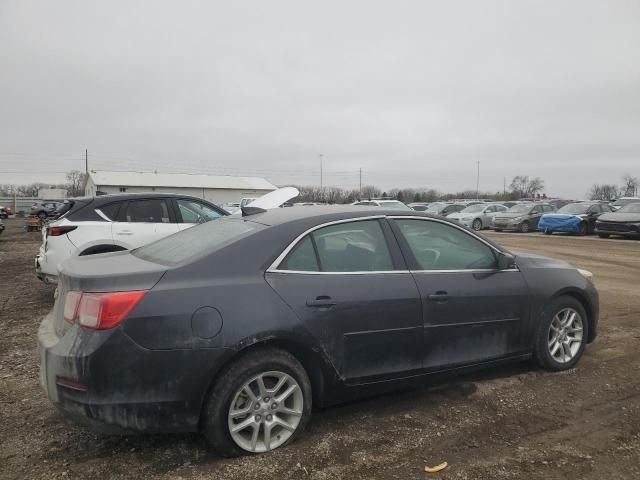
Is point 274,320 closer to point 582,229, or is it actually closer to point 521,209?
point 582,229

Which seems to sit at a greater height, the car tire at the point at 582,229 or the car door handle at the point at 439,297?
the car door handle at the point at 439,297

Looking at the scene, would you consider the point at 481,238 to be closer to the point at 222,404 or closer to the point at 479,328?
the point at 479,328

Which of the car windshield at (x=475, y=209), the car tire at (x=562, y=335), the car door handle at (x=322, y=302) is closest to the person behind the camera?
the car door handle at (x=322, y=302)

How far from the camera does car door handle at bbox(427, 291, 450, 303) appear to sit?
3699mm

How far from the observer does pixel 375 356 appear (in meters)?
3.46

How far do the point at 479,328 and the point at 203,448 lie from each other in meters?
2.22

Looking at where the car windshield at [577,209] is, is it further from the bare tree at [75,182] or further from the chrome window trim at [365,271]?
the bare tree at [75,182]

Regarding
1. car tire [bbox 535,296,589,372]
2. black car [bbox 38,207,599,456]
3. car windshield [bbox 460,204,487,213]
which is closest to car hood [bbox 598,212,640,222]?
car windshield [bbox 460,204,487,213]

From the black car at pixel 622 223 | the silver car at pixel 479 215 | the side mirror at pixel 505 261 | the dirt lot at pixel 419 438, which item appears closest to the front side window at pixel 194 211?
the dirt lot at pixel 419 438

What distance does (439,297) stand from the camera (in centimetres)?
373

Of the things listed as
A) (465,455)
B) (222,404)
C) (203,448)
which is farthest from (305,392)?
(465,455)

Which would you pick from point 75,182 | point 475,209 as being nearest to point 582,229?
point 475,209

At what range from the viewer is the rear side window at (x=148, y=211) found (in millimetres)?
7425

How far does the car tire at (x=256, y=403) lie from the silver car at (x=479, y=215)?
24622 millimetres
